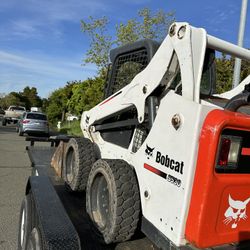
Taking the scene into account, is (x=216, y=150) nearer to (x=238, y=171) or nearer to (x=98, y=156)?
(x=238, y=171)

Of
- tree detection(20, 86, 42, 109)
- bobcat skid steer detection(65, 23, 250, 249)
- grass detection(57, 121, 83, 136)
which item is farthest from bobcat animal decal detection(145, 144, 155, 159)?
tree detection(20, 86, 42, 109)

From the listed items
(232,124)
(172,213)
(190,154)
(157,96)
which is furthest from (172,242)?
(157,96)

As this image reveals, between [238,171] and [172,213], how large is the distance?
50cm

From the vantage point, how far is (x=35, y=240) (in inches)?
96.3

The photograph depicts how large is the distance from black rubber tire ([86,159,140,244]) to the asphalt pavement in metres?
2.35

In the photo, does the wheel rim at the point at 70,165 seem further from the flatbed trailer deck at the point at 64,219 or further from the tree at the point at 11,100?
the tree at the point at 11,100

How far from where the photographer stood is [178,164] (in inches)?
96.3

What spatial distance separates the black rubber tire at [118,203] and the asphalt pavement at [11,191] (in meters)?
2.35

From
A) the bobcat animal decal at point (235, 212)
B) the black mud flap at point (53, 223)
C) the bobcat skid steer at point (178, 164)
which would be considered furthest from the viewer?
the bobcat animal decal at point (235, 212)

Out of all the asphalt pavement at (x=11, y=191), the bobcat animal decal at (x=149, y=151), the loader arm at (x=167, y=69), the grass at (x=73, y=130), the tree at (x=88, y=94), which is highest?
the tree at (x=88, y=94)

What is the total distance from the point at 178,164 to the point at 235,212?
19.2 inches

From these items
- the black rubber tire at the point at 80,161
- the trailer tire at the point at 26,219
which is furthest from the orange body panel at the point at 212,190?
the black rubber tire at the point at 80,161

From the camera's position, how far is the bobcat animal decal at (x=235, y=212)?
244cm

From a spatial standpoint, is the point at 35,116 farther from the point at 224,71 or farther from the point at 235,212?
the point at 235,212
